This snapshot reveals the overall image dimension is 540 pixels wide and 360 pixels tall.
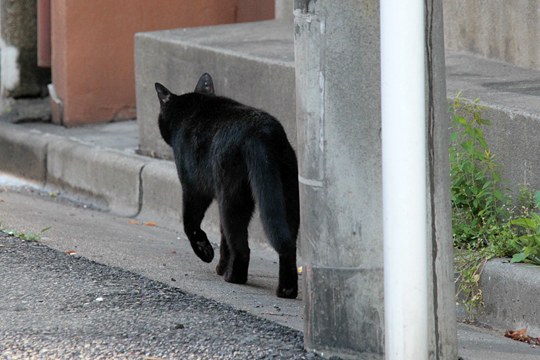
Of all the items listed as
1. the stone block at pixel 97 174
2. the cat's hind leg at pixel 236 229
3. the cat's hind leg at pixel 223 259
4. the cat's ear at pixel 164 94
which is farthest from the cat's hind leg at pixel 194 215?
the stone block at pixel 97 174

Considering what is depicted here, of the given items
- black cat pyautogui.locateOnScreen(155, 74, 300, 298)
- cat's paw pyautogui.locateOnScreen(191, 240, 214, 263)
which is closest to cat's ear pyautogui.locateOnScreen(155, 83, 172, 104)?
black cat pyautogui.locateOnScreen(155, 74, 300, 298)

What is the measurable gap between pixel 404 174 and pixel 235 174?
6.48 ft

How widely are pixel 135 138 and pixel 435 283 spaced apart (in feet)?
18.0

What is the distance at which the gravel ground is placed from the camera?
165 inches

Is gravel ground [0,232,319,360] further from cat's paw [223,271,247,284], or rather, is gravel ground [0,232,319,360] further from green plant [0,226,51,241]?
cat's paw [223,271,247,284]

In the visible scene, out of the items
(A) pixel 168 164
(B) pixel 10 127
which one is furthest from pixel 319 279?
(B) pixel 10 127

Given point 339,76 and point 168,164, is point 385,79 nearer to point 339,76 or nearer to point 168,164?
point 339,76

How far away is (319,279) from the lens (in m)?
4.16

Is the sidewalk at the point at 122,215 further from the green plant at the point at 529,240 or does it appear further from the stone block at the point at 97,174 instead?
the green plant at the point at 529,240

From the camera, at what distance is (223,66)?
7.61 metres

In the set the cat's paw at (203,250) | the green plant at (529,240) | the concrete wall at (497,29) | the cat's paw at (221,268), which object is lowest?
the cat's paw at (221,268)

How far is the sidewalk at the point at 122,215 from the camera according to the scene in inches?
203

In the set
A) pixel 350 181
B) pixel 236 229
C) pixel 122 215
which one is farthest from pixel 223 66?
pixel 350 181

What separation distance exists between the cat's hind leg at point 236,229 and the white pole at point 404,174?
1.92 m
